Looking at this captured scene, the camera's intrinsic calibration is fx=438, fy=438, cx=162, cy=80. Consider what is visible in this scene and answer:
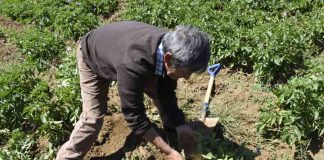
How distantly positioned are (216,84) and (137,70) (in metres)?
2.60

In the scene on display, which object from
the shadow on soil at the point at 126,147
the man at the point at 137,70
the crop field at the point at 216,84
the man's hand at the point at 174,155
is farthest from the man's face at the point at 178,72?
the shadow on soil at the point at 126,147

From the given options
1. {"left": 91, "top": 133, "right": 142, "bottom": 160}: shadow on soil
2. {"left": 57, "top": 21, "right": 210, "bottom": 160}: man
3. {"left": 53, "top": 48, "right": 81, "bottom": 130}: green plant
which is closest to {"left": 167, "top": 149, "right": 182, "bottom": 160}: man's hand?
{"left": 57, "top": 21, "right": 210, "bottom": 160}: man

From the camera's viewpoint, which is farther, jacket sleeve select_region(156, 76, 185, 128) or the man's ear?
jacket sleeve select_region(156, 76, 185, 128)

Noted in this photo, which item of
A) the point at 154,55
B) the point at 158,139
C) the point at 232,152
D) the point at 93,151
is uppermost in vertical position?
the point at 154,55

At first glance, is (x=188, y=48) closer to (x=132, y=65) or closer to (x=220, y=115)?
(x=132, y=65)

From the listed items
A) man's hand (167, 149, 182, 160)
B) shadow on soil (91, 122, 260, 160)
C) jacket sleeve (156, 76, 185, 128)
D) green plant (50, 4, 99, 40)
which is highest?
green plant (50, 4, 99, 40)

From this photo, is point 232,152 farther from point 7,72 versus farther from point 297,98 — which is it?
point 7,72

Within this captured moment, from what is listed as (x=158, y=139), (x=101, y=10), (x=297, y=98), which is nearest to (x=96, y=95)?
(x=158, y=139)

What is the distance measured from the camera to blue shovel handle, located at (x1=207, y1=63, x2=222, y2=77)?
4.62 m

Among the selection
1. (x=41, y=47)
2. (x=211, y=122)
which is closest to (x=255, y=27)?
(x=211, y=122)

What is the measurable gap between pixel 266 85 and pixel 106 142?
2.06 m

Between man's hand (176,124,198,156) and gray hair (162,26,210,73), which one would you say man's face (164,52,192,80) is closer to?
gray hair (162,26,210,73)

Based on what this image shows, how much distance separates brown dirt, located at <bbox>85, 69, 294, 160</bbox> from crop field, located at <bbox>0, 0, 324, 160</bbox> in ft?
0.04

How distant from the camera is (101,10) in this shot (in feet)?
25.6
